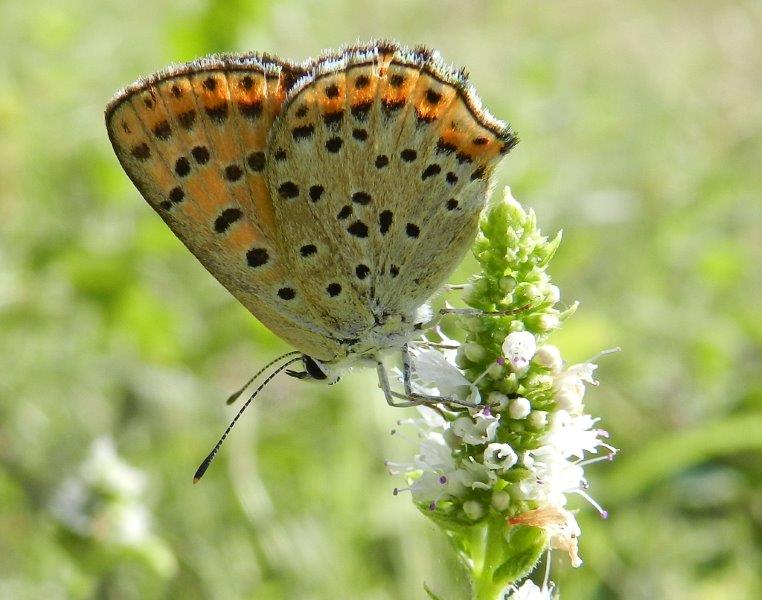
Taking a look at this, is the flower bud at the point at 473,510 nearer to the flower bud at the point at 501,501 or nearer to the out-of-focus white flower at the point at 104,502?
the flower bud at the point at 501,501

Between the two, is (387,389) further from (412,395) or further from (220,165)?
(220,165)

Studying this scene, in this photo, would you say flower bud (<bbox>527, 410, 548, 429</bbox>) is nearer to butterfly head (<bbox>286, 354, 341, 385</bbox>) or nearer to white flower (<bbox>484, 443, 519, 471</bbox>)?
white flower (<bbox>484, 443, 519, 471</bbox>)

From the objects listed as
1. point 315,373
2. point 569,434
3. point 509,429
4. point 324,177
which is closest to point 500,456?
point 509,429

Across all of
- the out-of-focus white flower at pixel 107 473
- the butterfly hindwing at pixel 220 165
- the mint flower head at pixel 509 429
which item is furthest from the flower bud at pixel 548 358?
the out-of-focus white flower at pixel 107 473

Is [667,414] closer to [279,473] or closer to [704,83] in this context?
[279,473]

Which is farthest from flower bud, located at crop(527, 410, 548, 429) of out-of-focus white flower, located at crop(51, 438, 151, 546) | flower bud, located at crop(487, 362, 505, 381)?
out-of-focus white flower, located at crop(51, 438, 151, 546)

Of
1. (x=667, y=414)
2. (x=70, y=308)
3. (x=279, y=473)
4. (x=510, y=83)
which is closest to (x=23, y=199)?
(x=70, y=308)
